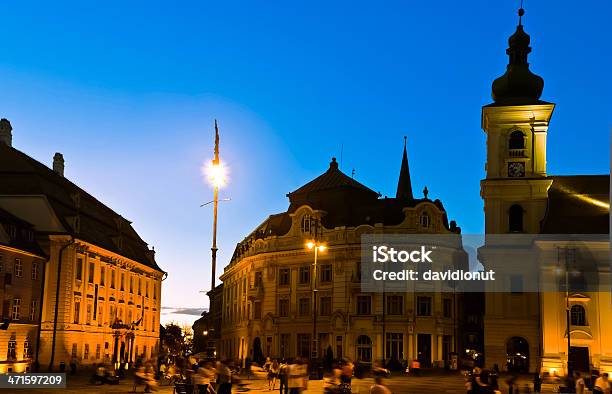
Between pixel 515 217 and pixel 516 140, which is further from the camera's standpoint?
pixel 516 140

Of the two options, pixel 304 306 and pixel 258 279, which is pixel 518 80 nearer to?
pixel 304 306

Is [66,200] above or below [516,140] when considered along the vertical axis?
below

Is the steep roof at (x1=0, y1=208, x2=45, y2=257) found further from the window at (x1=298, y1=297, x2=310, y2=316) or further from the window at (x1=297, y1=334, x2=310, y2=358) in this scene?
the window at (x1=297, y1=334, x2=310, y2=358)

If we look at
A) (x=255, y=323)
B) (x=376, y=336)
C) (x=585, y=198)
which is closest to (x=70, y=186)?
(x=255, y=323)

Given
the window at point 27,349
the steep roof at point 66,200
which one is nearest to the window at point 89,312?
the steep roof at point 66,200

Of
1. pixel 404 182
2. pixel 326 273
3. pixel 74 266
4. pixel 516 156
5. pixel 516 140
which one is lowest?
pixel 74 266

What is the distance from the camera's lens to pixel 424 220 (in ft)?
249

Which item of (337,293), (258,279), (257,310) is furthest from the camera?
(258,279)

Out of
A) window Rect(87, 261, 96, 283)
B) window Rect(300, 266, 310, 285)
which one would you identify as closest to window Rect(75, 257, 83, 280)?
window Rect(87, 261, 96, 283)

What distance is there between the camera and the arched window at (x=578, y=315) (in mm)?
59188

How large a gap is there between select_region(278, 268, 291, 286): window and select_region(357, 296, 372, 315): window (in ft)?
26.1

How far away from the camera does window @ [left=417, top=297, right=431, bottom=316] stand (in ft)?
242

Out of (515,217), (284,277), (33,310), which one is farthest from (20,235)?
(515,217)

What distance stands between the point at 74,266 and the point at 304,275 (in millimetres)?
24683
